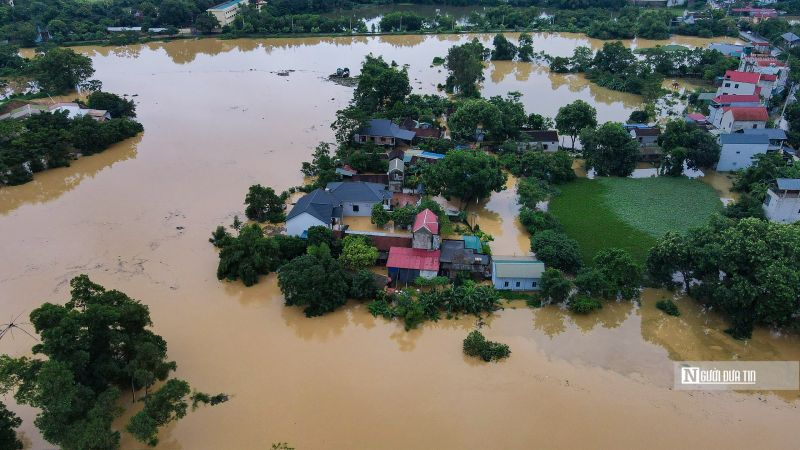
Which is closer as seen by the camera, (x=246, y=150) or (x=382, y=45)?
(x=246, y=150)

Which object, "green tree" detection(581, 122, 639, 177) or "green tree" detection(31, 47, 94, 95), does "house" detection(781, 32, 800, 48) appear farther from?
"green tree" detection(31, 47, 94, 95)

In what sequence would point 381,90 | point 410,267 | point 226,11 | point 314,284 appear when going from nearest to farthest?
point 314,284 → point 410,267 → point 381,90 → point 226,11

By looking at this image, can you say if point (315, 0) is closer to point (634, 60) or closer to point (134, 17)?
point (134, 17)

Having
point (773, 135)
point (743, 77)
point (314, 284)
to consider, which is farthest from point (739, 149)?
point (314, 284)

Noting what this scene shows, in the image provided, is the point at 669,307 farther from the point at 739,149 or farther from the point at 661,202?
the point at 739,149

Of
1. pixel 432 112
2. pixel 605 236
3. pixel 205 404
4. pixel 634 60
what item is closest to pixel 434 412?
pixel 205 404
